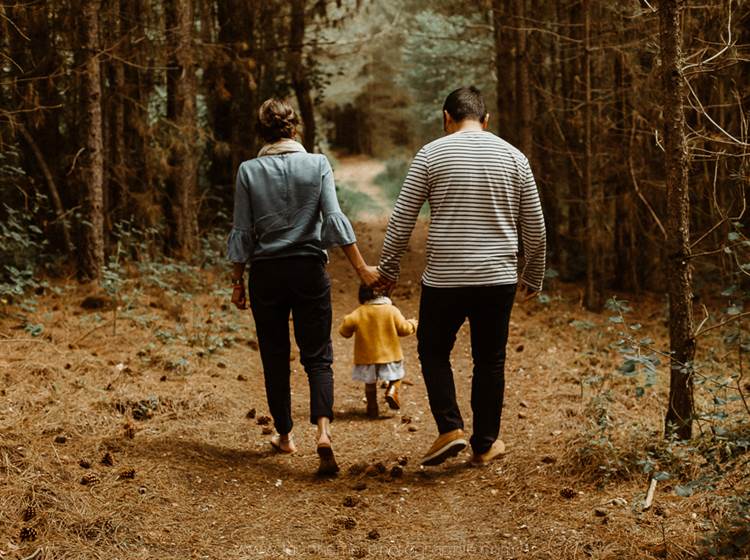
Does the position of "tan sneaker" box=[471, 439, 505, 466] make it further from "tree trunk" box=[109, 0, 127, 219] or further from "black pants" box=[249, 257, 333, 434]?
"tree trunk" box=[109, 0, 127, 219]

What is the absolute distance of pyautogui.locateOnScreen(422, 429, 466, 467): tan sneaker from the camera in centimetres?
510

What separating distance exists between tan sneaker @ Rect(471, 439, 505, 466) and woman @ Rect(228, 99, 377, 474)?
3.07 feet

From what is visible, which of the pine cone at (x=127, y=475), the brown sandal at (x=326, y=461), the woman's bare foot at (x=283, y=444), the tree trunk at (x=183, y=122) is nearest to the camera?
the pine cone at (x=127, y=475)

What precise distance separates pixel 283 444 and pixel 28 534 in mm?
2042

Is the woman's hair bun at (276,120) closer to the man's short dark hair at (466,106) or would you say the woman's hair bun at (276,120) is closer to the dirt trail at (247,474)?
the man's short dark hair at (466,106)

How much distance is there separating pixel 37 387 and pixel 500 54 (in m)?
10.1

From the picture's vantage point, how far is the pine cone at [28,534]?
12.8ft

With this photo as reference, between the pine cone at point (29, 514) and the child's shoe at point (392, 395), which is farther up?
the pine cone at point (29, 514)

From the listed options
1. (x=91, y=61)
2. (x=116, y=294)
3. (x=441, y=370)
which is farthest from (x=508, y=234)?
(x=91, y=61)

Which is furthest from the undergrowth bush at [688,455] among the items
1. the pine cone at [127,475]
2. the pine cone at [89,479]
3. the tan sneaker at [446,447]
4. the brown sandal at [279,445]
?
the pine cone at [89,479]

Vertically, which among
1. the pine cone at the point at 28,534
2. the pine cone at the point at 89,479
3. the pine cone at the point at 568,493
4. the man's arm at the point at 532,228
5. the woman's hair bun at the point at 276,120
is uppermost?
the woman's hair bun at the point at 276,120

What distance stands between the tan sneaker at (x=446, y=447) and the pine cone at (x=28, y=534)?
2.37 metres

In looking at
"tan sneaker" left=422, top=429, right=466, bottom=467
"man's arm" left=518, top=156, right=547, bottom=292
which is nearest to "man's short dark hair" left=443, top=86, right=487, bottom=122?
"man's arm" left=518, top=156, right=547, bottom=292

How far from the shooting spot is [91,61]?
9555mm
